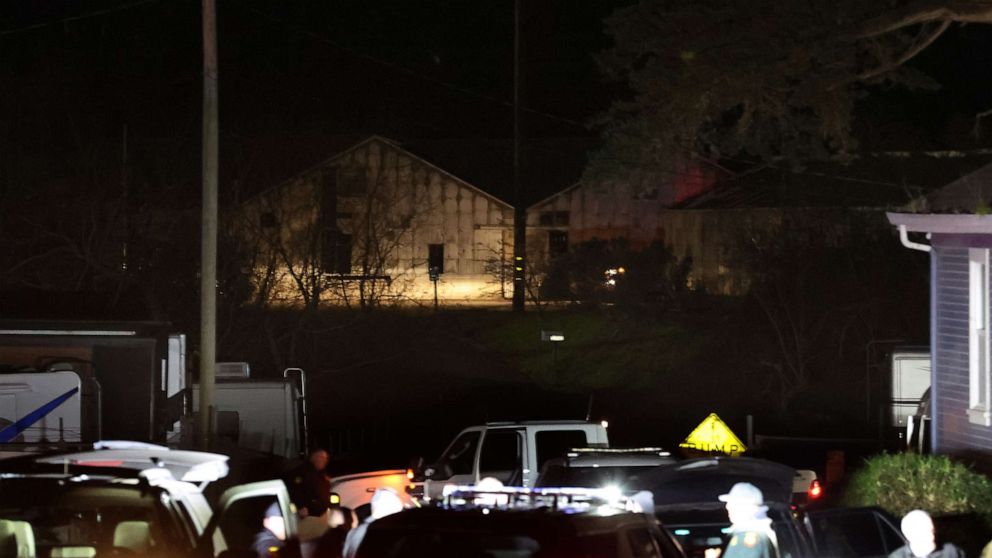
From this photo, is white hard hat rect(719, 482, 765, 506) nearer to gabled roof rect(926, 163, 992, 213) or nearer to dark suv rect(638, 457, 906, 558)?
dark suv rect(638, 457, 906, 558)

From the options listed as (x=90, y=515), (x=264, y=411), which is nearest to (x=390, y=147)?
(x=264, y=411)

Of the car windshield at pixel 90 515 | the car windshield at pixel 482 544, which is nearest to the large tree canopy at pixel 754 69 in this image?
the car windshield at pixel 90 515

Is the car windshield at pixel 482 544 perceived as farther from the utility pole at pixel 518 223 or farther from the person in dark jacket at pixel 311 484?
the utility pole at pixel 518 223

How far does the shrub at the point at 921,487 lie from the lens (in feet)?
46.6

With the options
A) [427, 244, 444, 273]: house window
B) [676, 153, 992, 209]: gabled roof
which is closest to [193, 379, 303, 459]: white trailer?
[676, 153, 992, 209]: gabled roof

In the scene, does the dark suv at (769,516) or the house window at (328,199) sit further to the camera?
the house window at (328,199)

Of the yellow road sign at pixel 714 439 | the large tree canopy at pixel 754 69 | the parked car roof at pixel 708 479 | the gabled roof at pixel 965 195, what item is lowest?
the yellow road sign at pixel 714 439

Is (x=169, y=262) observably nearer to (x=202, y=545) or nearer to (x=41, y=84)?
(x=41, y=84)

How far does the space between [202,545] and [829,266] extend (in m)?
29.0

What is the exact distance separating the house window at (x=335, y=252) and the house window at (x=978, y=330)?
1835cm

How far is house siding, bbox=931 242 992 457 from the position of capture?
17125 mm

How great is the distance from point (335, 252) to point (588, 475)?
2101 centimetres

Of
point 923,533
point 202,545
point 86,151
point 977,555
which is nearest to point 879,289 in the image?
point 86,151

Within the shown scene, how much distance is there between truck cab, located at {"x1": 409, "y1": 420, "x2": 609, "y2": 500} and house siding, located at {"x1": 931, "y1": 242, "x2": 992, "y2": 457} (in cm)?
424
